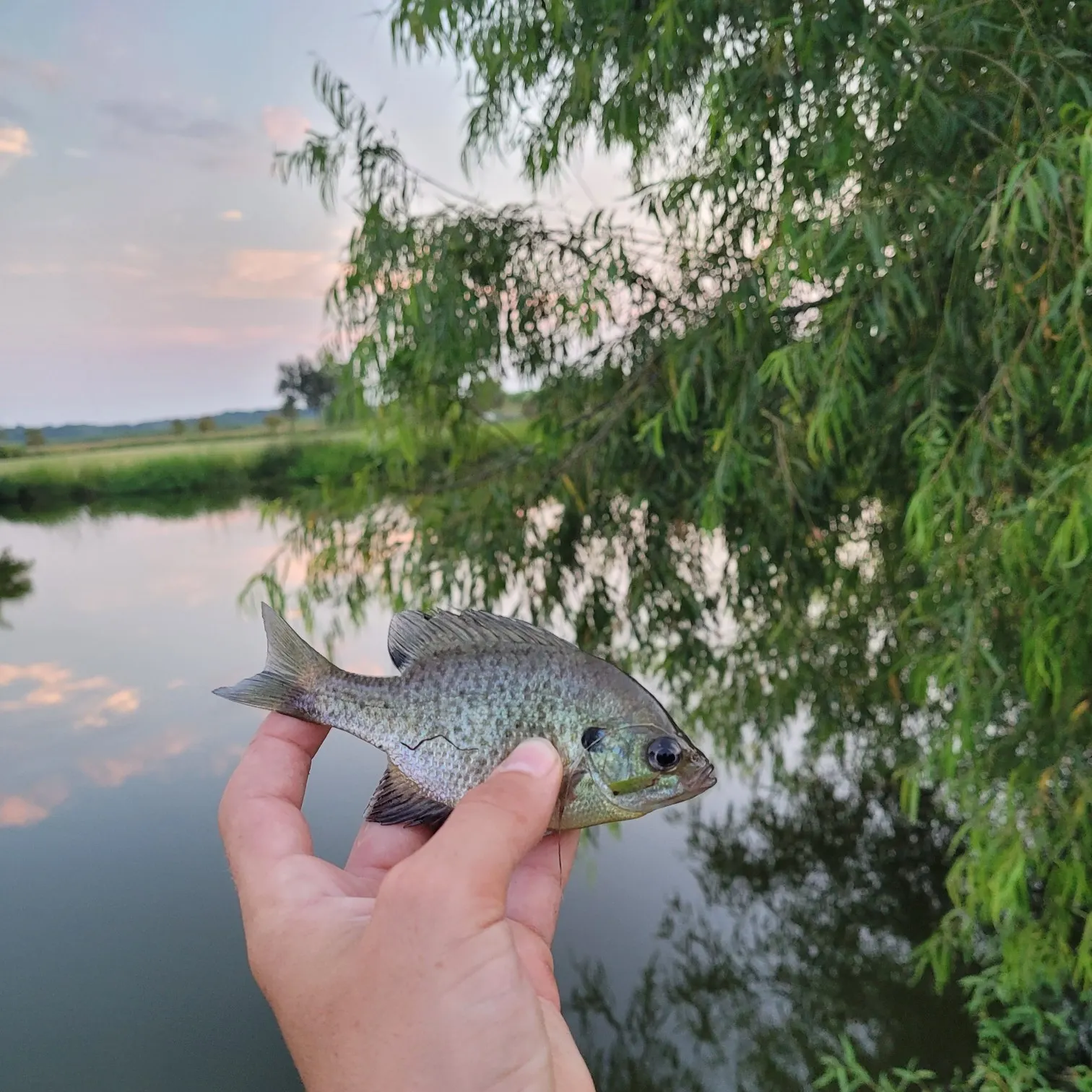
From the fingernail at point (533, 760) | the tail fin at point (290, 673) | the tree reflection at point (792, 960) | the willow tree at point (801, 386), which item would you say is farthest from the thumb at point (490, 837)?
the tree reflection at point (792, 960)

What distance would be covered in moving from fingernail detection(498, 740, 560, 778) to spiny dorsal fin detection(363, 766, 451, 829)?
0.13m

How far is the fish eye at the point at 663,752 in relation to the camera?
33.0 inches

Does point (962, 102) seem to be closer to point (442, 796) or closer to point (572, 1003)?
point (442, 796)

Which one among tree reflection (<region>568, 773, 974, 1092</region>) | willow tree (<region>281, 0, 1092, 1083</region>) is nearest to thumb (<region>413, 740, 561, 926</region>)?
willow tree (<region>281, 0, 1092, 1083</region>)

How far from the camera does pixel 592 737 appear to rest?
2.88ft

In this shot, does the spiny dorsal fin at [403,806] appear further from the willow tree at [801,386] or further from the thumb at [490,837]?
the willow tree at [801,386]

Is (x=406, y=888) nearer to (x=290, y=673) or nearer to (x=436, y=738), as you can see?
(x=436, y=738)

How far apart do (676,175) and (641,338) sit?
530mm

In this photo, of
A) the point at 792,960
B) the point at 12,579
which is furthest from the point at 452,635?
the point at 12,579

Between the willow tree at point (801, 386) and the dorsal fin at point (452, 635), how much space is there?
1.14m

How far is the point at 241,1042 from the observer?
3.67 meters

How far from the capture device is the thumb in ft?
2.54

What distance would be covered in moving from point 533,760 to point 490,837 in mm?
101

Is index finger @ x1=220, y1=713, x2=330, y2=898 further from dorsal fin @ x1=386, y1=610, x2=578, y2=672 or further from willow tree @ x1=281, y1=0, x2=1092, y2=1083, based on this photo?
willow tree @ x1=281, y1=0, x2=1092, y2=1083
